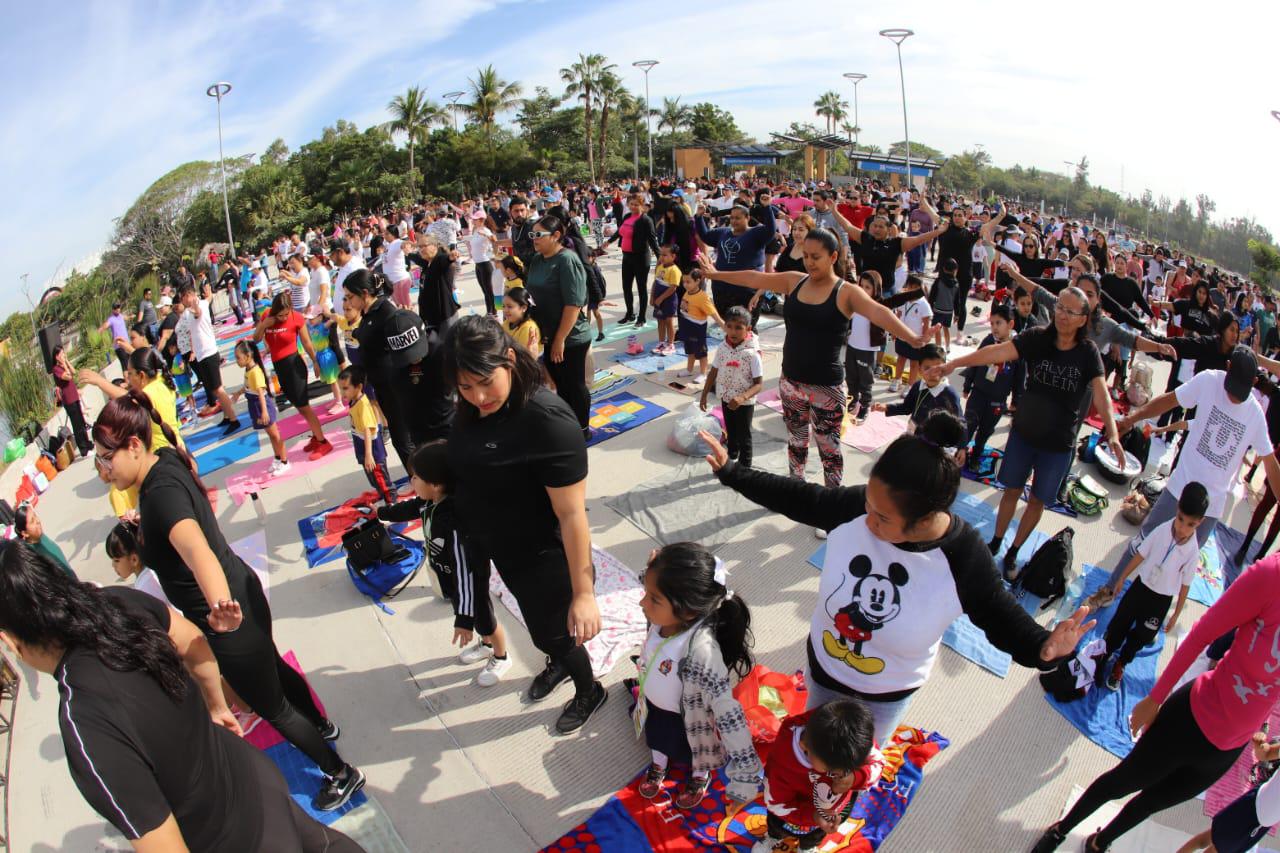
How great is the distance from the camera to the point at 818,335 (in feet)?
12.9

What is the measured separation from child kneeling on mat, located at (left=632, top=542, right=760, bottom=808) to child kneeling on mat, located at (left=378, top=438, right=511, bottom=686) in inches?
32.9

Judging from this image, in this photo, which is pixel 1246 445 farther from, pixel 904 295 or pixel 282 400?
pixel 282 400

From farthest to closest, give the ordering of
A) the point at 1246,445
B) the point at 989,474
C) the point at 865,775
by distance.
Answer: the point at 989,474 < the point at 1246,445 < the point at 865,775

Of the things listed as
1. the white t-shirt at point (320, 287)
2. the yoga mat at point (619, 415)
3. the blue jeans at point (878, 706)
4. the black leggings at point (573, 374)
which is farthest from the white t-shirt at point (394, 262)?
the blue jeans at point (878, 706)

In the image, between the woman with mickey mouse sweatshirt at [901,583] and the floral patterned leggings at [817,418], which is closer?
the woman with mickey mouse sweatshirt at [901,583]

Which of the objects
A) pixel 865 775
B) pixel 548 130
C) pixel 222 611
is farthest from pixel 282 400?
pixel 548 130

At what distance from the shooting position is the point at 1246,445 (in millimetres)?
3502

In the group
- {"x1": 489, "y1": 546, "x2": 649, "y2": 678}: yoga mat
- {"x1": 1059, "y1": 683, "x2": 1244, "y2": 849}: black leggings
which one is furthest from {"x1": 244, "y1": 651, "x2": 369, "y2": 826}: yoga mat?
{"x1": 1059, "y1": 683, "x2": 1244, "y2": 849}: black leggings

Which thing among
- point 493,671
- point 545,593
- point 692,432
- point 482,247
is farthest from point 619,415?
point 482,247

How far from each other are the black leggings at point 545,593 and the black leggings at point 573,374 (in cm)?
239

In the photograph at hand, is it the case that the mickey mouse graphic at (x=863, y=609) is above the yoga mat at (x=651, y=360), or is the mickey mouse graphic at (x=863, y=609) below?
above

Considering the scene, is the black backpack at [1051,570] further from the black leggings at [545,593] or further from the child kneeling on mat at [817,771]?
the black leggings at [545,593]

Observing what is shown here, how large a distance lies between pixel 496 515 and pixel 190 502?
104 centimetres

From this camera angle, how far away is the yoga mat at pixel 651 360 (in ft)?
25.6
